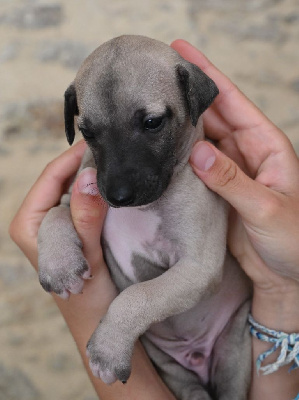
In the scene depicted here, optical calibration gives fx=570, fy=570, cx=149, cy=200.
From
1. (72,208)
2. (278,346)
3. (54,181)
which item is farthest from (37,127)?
(278,346)

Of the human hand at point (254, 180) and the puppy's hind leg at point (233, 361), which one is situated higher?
the human hand at point (254, 180)

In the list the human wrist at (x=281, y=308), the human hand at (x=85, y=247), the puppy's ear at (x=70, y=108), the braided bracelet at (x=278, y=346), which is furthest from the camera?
the human wrist at (x=281, y=308)

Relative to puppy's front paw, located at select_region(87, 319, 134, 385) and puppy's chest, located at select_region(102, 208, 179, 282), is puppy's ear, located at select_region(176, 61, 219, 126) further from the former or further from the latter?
puppy's front paw, located at select_region(87, 319, 134, 385)

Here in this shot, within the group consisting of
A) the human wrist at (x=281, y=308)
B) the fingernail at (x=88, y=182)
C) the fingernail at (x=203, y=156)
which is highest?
the fingernail at (x=203, y=156)

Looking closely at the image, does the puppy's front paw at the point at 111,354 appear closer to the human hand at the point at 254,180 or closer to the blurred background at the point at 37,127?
the human hand at the point at 254,180

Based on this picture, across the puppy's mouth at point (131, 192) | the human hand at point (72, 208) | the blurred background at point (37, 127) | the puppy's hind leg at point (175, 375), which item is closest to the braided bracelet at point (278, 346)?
the puppy's hind leg at point (175, 375)

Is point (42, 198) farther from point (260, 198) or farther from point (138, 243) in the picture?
point (260, 198)
